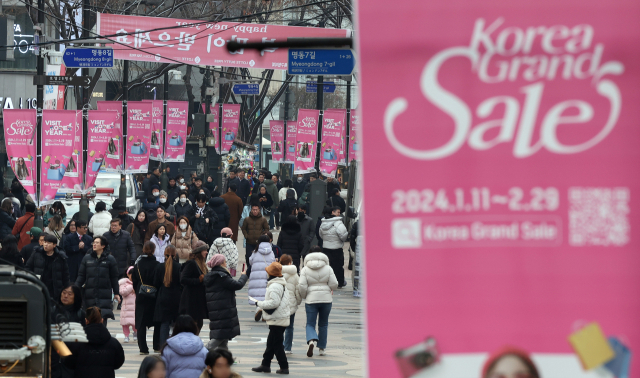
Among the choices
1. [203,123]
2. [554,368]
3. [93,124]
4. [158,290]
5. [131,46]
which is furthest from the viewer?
[203,123]

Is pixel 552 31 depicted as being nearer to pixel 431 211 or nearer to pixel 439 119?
pixel 439 119

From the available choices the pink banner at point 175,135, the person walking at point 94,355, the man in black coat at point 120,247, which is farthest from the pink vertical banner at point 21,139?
the pink banner at point 175,135

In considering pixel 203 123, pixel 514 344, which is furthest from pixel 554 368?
pixel 203 123

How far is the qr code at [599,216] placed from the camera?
2.79 meters

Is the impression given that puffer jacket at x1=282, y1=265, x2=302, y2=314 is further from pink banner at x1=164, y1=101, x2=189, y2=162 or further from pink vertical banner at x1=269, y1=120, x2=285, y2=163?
pink vertical banner at x1=269, y1=120, x2=285, y2=163

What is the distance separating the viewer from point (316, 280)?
42.4 feet

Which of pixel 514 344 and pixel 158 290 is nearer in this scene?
pixel 514 344

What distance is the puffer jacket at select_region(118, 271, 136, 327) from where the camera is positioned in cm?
1325

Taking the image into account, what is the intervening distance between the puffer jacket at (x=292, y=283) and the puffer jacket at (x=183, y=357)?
3.68 meters

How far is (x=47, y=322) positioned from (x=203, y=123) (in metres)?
30.3

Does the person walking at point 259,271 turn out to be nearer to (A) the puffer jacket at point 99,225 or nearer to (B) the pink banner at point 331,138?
(A) the puffer jacket at point 99,225

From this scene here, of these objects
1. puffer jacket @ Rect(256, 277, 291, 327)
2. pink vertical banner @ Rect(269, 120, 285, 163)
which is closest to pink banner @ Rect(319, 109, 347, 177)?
pink vertical banner @ Rect(269, 120, 285, 163)

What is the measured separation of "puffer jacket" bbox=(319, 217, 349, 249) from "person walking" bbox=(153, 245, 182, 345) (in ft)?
19.8

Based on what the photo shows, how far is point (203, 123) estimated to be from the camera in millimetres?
37469
